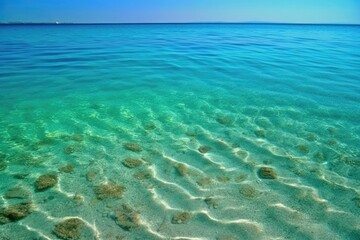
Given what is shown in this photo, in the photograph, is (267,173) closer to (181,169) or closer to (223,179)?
(223,179)

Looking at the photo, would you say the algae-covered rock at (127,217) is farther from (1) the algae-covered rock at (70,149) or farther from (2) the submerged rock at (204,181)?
(1) the algae-covered rock at (70,149)

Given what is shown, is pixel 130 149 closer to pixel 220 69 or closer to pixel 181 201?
pixel 181 201

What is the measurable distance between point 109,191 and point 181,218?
4.33 ft

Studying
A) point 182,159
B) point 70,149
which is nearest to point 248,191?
point 182,159

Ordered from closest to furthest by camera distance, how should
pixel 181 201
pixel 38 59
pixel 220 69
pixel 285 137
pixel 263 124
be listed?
pixel 181 201
pixel 285 137
pixel 263 124
pixel 220 69
pixel 38 59

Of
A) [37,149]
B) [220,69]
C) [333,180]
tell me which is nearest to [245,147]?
[333,180]

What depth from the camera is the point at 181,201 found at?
443 cm

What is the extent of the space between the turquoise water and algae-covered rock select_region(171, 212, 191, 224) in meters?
0.02

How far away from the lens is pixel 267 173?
5086 mm

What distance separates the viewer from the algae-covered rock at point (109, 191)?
14.9 feet

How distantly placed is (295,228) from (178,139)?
3173 millimetres

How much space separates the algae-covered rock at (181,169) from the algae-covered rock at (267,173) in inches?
51.8

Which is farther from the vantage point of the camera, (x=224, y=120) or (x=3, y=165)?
(x=224, y=120)

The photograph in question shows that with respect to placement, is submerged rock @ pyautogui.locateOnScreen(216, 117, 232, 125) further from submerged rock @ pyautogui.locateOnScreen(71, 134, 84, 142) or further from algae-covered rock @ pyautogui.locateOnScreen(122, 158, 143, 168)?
submerged rock @ pyautogui.locateOnScreen(71, 134, 84, 142)
